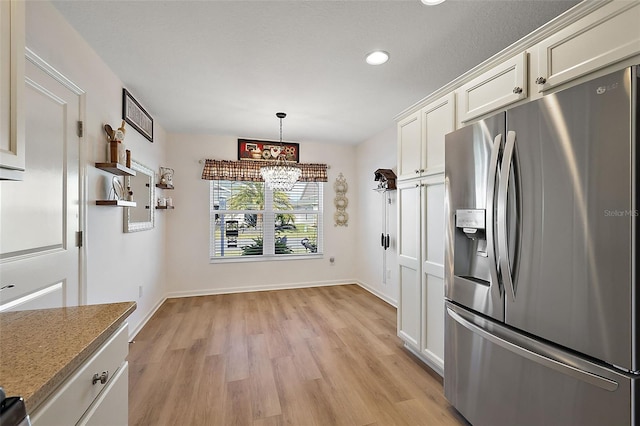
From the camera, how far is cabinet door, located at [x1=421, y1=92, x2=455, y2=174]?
206cm

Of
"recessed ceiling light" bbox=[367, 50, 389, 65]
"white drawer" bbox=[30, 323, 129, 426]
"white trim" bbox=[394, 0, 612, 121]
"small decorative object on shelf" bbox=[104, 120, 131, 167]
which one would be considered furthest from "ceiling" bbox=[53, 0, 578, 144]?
"white drawer" bbox=[30, 323, 129, 426]

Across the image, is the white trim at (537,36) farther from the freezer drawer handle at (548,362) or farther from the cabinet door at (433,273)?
the freezer drawer handle at (548,362)

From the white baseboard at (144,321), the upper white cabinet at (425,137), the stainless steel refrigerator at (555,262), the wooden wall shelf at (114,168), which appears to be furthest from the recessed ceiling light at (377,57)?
the white baseboard at (144,321)

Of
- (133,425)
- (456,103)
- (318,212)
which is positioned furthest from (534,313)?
(318,212)

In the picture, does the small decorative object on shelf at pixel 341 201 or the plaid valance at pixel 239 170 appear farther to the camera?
the small decorative object on shelf at pixel 341 201

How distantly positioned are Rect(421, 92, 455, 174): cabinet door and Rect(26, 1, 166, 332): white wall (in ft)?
8.56

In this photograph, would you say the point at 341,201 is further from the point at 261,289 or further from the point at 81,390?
the point at 81,390

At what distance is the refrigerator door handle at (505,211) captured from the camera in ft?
4.54

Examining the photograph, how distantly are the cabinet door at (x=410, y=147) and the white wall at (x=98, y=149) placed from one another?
259 cm

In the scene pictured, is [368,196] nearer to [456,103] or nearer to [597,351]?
[456,103]

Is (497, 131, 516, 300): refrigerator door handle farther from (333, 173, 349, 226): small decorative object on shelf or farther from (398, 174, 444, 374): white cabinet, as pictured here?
(333, 173, 349, 226): small decorative object on shelf

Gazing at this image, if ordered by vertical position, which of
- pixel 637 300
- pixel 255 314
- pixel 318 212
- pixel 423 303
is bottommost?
pixel 255 314

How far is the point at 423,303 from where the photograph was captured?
232 centimetres

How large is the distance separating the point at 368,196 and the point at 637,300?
3865 millimetres
